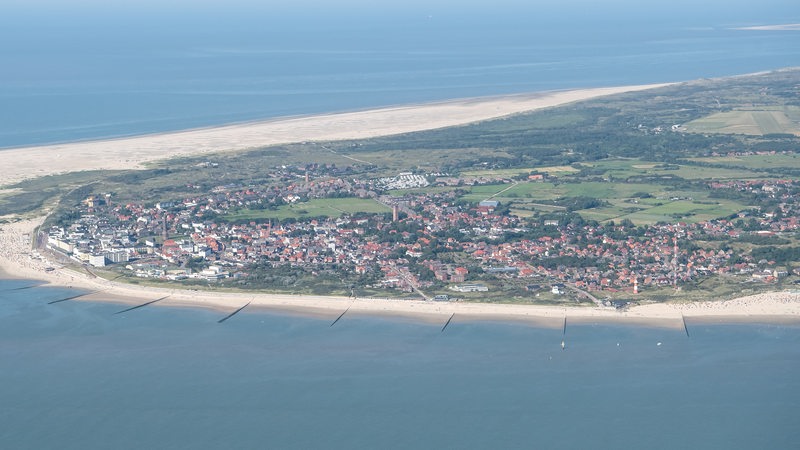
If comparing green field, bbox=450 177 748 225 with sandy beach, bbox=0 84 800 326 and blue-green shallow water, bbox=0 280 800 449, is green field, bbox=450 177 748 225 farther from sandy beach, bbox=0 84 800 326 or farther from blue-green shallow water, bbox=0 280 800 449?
blue-green shallow water, bbox=0 280 800 449

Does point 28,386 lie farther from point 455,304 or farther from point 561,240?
point 561,240

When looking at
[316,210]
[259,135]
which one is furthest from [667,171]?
[259,135]

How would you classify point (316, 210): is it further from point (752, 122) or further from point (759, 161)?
point (752, 122)

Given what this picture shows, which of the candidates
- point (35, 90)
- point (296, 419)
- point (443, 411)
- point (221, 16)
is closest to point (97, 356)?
point (296, 419)

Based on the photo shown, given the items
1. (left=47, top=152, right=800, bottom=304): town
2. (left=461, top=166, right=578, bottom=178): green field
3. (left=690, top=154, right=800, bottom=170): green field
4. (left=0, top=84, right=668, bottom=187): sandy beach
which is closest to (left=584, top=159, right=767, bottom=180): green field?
(left=690, top=154, right=800, bottom=170): green field

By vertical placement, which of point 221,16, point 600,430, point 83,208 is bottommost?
point 600,430

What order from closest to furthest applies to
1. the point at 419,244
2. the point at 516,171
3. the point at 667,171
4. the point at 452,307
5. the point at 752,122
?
the point at 452,307 → the point at 419,244 → the point at 667,171 → the point at 516,171 → the point at 752,122

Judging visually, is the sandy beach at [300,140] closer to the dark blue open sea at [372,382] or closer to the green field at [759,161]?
the dark blue open sea at [372,382]
